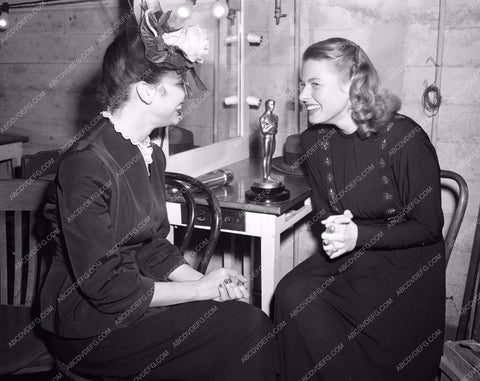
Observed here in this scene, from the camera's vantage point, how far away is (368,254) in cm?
170

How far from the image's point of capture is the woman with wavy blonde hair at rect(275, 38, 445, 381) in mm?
1548

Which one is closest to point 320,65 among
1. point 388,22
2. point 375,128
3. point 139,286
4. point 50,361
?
point 375,128

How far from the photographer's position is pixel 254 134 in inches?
104

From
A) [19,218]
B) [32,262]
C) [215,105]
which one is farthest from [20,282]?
[215,105]

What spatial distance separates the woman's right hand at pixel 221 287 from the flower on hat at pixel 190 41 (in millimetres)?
551

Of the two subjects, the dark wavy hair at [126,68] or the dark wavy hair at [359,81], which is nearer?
the dark wavy hair at [126,68]

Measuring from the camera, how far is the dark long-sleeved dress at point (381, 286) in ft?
5.08

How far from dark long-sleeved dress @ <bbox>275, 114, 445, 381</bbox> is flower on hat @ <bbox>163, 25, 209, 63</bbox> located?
27.4 inches

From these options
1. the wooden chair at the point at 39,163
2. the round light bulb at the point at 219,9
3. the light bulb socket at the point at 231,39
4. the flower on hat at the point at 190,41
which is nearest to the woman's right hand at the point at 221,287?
the flower on hat at the point at 190,41

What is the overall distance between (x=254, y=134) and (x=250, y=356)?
5.19 feet

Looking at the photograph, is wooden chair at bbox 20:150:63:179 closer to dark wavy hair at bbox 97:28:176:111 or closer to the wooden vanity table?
the wooden vanity table

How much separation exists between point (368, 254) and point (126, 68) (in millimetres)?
978

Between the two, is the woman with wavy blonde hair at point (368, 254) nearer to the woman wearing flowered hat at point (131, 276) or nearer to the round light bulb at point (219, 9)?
the woman wearing flowered hat at point (131, 276)

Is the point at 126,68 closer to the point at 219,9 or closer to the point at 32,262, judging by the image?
the point at 32,262
